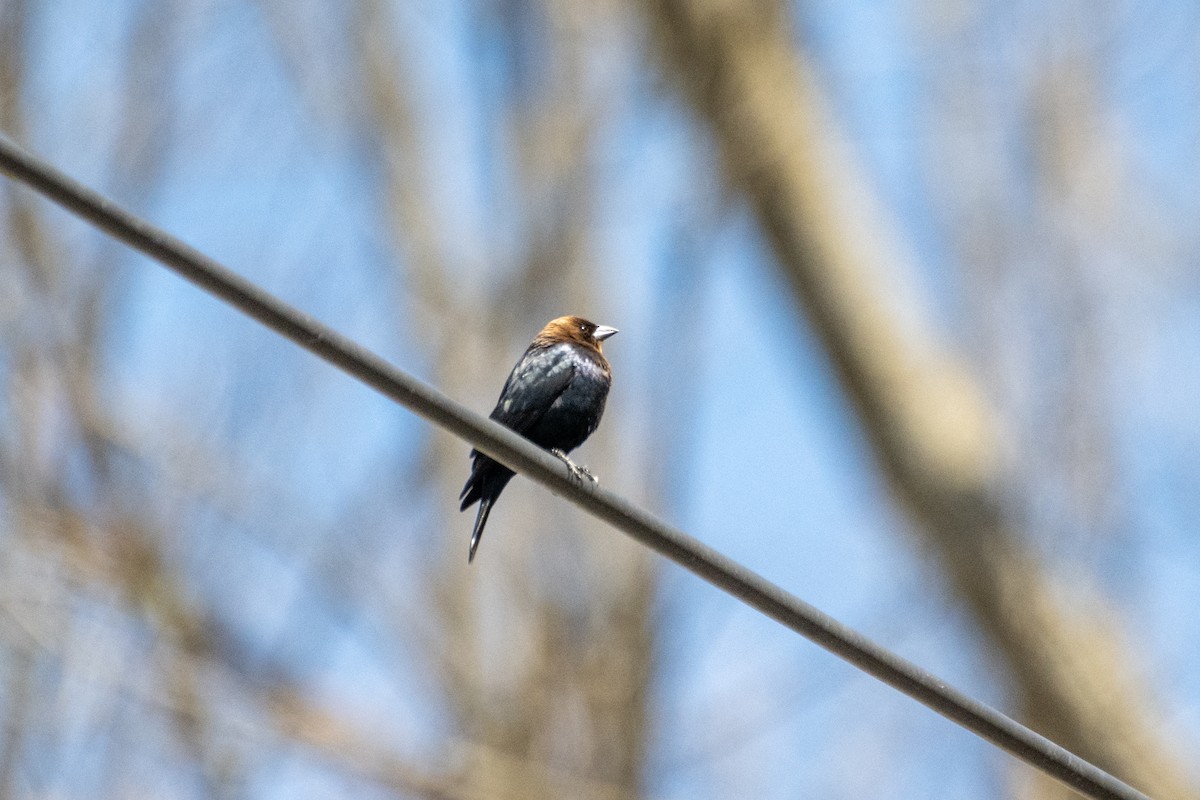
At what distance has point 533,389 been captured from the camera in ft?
14.9

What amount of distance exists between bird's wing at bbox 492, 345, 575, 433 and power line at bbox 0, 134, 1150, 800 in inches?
85.8

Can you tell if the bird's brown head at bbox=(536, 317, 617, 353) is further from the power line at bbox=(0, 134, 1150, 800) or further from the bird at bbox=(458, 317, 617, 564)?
the power line at bbox=(0, 134, 1150, 800)

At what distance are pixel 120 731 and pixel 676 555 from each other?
4120 millimetres

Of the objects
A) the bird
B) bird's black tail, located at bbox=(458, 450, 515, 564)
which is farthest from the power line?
the bird

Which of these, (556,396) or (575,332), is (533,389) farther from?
(575,332)

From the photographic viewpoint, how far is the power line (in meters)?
2.11

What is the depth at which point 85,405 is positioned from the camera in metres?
6.01

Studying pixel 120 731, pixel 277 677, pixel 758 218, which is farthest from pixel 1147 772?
pixel 120 731

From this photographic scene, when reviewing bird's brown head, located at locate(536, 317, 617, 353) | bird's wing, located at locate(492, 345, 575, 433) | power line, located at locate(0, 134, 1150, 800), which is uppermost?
bird's brown head, located at locate(536, 317, 617, 353)

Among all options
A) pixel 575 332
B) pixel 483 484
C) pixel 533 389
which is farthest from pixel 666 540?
pixel 575 332

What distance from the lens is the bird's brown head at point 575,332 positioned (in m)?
4.91

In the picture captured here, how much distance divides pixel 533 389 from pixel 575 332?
534 mm

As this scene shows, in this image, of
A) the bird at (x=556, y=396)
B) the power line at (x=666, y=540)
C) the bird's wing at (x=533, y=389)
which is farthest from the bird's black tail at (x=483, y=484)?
the power line at (x=666, y=540)

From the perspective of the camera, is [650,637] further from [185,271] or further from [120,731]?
[185,271]
